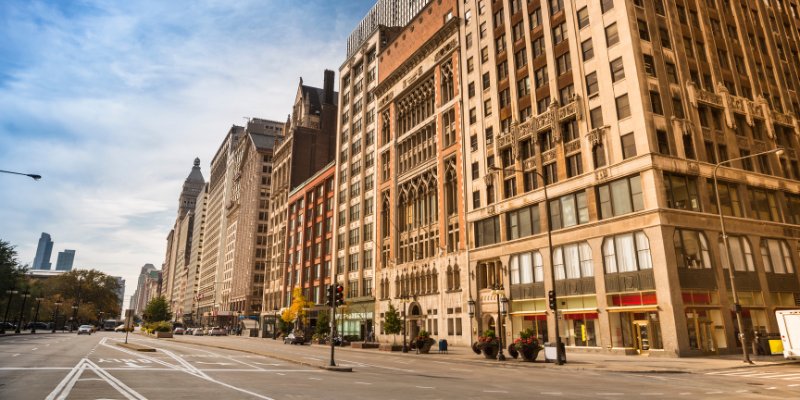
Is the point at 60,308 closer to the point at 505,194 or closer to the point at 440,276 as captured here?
the point at 440,276

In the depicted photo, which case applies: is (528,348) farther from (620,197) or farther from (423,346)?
(620,197)

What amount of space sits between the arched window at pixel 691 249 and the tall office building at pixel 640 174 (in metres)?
0.10

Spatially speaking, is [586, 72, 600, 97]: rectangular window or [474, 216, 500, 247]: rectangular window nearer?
[586, 72, 600, 97]: rectangular window

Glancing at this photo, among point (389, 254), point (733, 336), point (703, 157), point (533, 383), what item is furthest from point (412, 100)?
point (533, 383)

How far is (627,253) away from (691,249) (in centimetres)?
416

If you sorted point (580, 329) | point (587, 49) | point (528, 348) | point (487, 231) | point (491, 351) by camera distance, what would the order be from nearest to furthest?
point (528, 348), point (491, 351), point (580, 329), point (587, 49), point (487, 231)

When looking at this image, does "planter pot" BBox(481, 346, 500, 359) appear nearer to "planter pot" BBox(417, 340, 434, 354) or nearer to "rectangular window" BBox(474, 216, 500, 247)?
"planter pot" BBox(417, 340, 434, 354)

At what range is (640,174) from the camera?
35719 millimetres

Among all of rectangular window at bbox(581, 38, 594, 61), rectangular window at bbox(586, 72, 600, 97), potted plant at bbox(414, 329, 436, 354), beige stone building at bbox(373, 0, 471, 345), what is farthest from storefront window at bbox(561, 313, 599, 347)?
rectangular window at bbox(581, 38, 594, 61)

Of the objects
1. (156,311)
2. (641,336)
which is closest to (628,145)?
(641,336)

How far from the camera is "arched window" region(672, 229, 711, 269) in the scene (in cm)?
3394

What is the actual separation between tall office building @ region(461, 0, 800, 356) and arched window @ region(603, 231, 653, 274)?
8cm

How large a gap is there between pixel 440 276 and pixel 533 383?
38.3m

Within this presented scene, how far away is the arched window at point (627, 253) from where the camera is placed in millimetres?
34531
